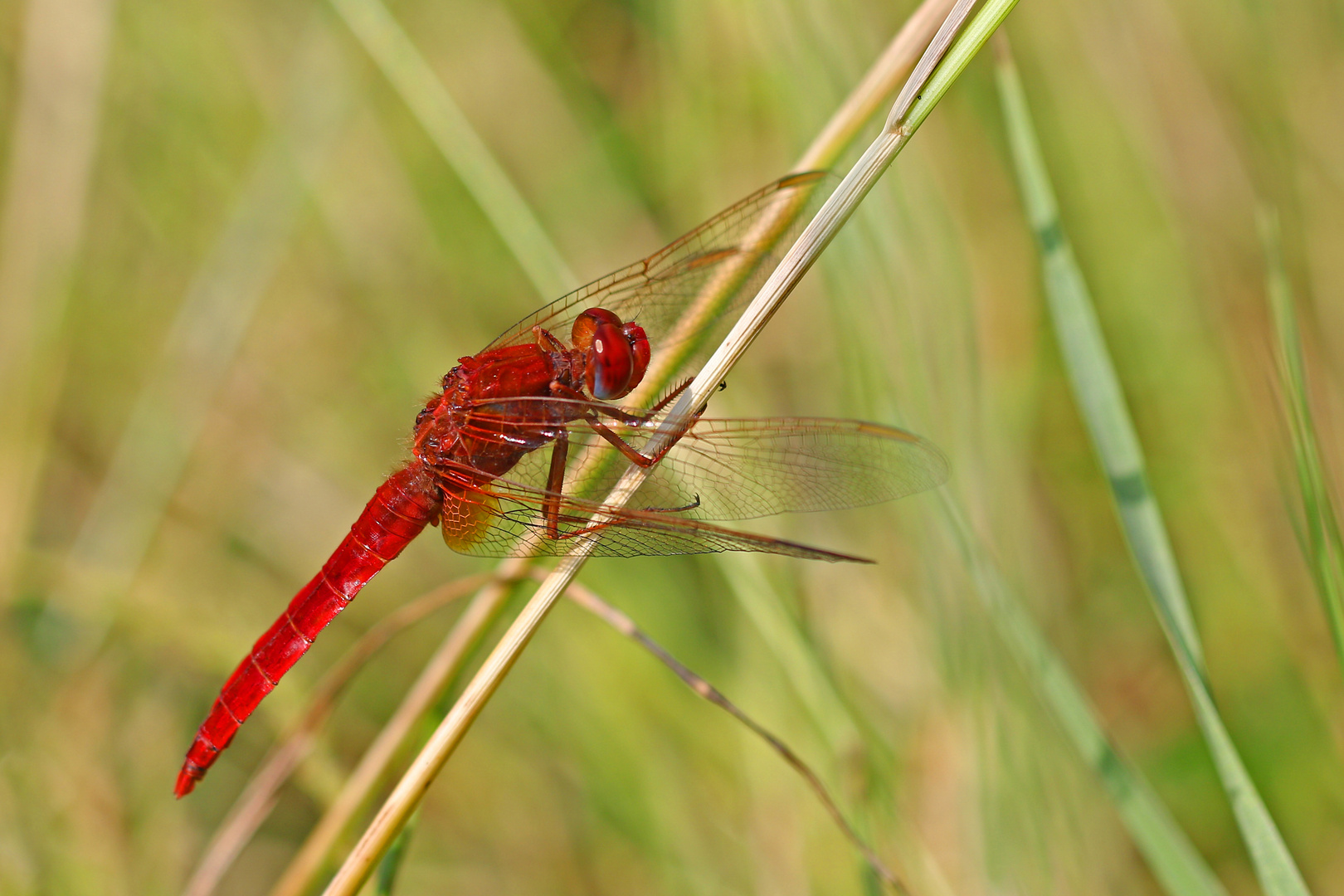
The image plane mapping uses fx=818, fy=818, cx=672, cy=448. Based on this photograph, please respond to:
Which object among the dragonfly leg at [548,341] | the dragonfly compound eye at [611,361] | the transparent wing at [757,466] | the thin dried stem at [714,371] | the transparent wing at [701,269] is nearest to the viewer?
the thin dried stem at [714,371]

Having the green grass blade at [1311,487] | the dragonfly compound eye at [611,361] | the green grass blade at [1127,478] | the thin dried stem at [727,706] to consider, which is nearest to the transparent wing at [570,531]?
the thin dried stem at [727,706]

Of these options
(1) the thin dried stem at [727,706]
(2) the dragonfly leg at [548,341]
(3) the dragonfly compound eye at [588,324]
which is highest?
(3) the dragonfly compound eye at [588,324]

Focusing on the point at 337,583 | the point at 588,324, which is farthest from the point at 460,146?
the point at 337,583

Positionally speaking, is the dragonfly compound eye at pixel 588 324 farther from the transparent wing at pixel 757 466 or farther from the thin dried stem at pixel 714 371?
the thin dried stem at pixel 714 371

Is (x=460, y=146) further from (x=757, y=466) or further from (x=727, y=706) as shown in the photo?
(x=727, y=706)

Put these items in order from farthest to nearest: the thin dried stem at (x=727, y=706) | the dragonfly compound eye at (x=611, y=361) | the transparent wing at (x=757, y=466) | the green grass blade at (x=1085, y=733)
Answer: the dragonfly compound eye at (x=611, y=361) < the transparent wing at (x=757, y=466) < the thin dried stem at (x=727, y=706) < the green grass blade at (x=1085, y=733)

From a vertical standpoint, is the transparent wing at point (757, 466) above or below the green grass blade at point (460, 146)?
below

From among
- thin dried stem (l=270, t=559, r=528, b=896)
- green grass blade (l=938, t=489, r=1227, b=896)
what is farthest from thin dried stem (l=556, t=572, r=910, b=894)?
green grass blade (l=938, t=489, r=1227, b=896)
